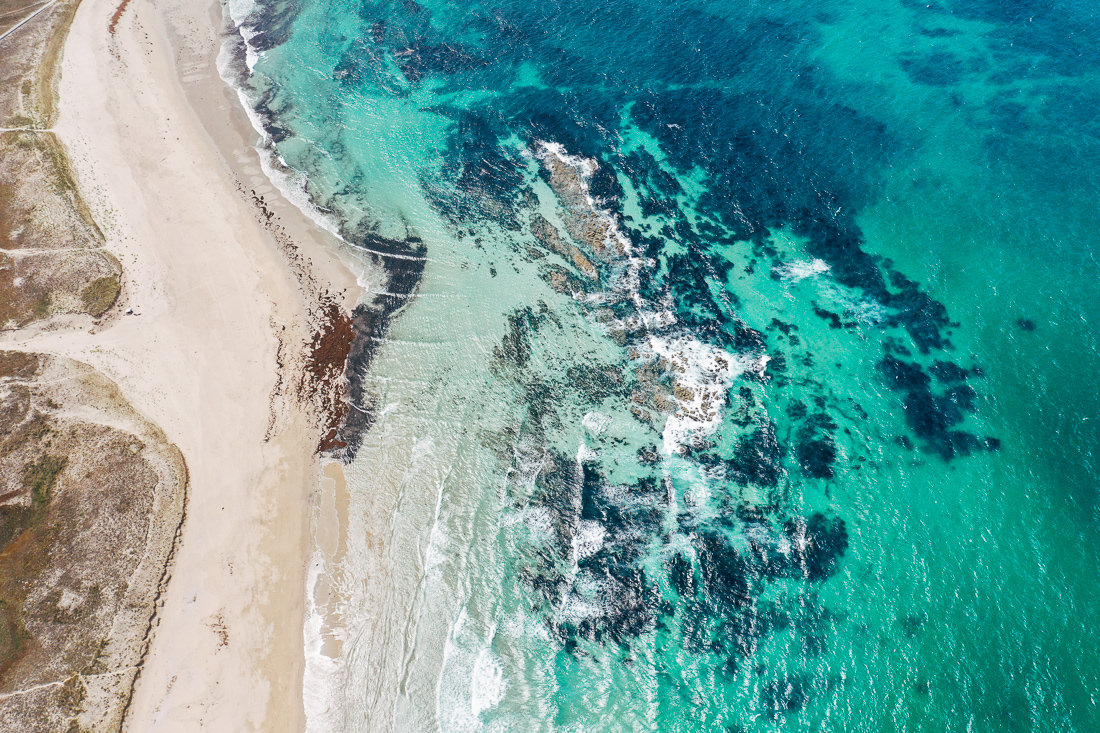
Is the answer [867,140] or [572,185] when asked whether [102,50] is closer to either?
[572,185]

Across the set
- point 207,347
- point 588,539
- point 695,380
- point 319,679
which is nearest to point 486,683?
point 319,679

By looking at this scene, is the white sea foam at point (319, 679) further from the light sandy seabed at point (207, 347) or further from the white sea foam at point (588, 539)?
the white sea foam at point (588, 539)

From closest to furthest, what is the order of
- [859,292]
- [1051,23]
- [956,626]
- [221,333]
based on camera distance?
[956,626] → [221,333] → [859,292] → [1051,23]

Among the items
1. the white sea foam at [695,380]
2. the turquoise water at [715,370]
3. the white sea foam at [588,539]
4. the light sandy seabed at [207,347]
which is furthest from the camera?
the white sea foam at [695,380]

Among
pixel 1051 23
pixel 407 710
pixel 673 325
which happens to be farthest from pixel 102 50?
pixel 1051 23

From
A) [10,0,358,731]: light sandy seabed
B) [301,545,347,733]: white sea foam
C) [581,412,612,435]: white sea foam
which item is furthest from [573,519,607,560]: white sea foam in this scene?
[10,0,358,731]: light sandy seabed

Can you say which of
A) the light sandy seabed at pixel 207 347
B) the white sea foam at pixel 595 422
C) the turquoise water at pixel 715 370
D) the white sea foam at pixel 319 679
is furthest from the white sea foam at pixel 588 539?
the light sandy seabed at pixel 207 347
